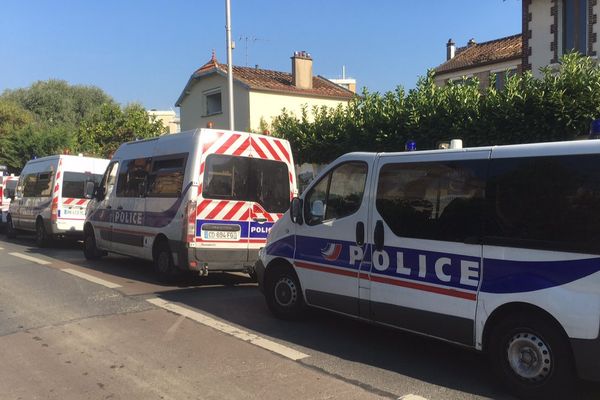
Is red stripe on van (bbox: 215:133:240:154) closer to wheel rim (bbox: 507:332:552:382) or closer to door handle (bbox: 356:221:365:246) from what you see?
door handle (bbox: 356:221:365:246)

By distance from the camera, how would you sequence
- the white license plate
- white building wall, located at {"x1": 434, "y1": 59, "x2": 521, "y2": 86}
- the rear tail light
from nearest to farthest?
A: the rear tail light, the white license plate, white building wall, located at {"x1": 434, "y1": 59, "x2": 521, "y2": 86}

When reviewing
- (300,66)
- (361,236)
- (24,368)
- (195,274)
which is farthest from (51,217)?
(300,66)

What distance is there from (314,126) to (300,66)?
10.9 meters

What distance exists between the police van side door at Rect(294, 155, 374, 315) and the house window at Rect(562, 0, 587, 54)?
13389 mm

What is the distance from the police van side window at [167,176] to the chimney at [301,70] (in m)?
16.9

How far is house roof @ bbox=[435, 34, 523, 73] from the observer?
84.0 feet

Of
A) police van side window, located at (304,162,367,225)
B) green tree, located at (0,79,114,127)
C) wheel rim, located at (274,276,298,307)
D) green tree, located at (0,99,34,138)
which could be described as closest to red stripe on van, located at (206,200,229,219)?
Answer: wheel rim, located at (274,276,298,307)

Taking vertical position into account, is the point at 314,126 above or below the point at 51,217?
above

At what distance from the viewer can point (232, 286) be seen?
9.09 m

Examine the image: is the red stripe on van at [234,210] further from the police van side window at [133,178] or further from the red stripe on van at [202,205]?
the police van side window at [133,178]

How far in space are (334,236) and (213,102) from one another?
2165cm

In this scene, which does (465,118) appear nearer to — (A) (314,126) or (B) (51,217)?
(A) (314,126)

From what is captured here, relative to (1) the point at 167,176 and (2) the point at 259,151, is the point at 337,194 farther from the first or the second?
(1) the point at 167,176

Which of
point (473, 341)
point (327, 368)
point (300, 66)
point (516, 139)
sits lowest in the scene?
point (327, 368)
